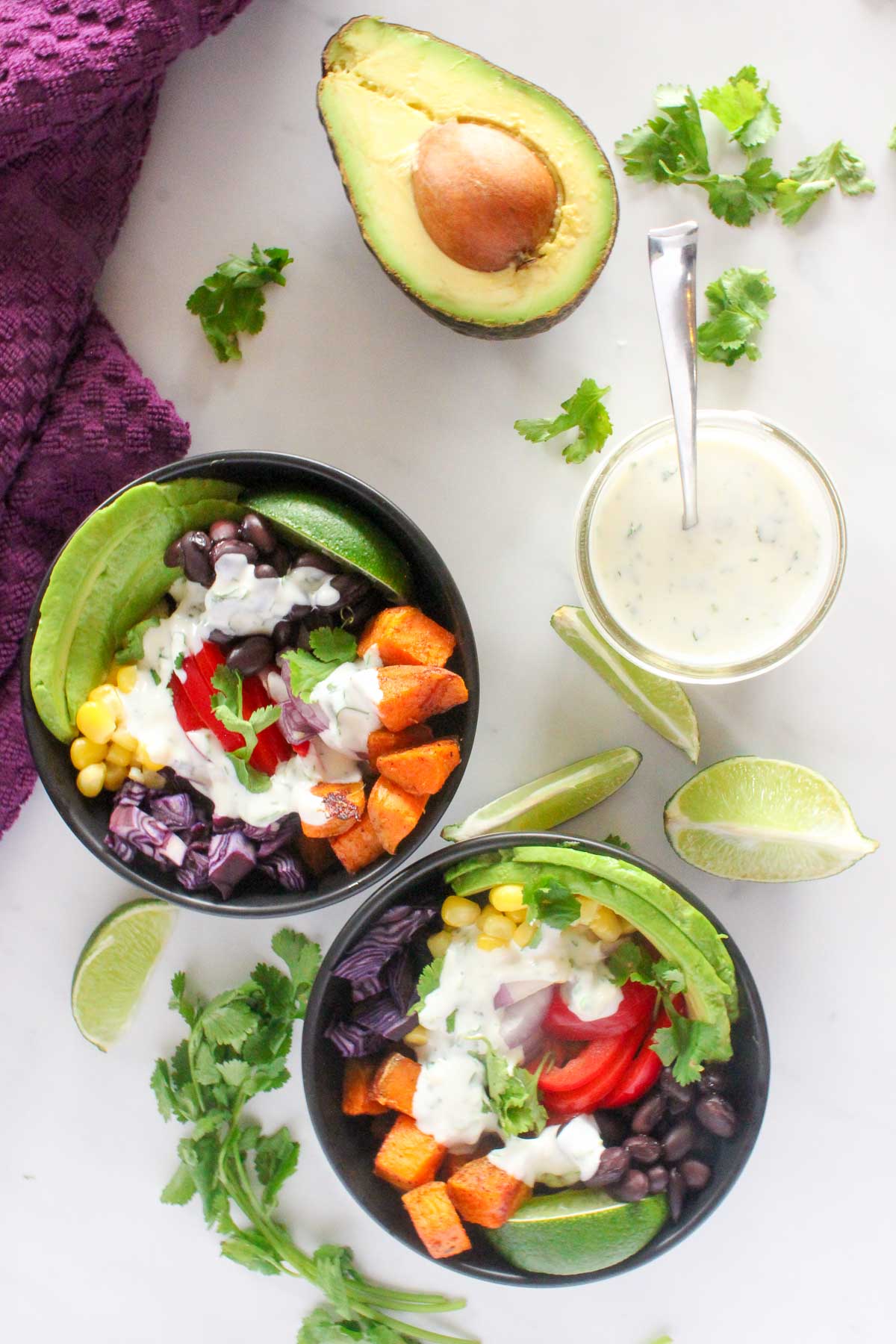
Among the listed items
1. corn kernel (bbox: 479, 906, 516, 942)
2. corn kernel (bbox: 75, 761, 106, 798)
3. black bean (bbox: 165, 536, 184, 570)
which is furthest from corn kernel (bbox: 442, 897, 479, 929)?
black bean (bbox: 165, 536, 184, 570)

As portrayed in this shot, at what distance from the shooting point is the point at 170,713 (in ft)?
6.31

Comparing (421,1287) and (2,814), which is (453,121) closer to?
(2,814)

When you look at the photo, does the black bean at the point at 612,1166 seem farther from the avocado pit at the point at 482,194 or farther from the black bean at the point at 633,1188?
the avocado pit at the point at 482,194

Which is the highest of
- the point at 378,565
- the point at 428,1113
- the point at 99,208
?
the point at 99,208

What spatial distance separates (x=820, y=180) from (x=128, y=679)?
1.54m

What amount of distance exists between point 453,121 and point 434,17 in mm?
438

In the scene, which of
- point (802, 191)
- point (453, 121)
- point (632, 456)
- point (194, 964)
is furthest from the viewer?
point (194, 964)

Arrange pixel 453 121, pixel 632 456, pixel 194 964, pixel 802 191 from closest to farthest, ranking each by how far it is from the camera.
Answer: pixel 453 121
pixel 632 456
pixel 802 191
pixel 194 964

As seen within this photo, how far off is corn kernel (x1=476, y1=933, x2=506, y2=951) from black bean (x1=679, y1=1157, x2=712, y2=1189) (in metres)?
0.49

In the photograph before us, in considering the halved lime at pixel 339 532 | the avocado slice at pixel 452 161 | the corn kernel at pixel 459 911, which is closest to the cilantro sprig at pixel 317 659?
the halved lime at pixel 339 532

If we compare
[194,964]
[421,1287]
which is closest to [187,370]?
[194,964]

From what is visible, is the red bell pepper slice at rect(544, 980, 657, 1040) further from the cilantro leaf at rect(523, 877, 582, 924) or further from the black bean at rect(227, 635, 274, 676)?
the black bean at rect(227, 635, 274, 676)

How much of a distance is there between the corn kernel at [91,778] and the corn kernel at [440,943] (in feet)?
2.14

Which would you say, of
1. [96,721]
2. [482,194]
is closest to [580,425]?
[482,194]
